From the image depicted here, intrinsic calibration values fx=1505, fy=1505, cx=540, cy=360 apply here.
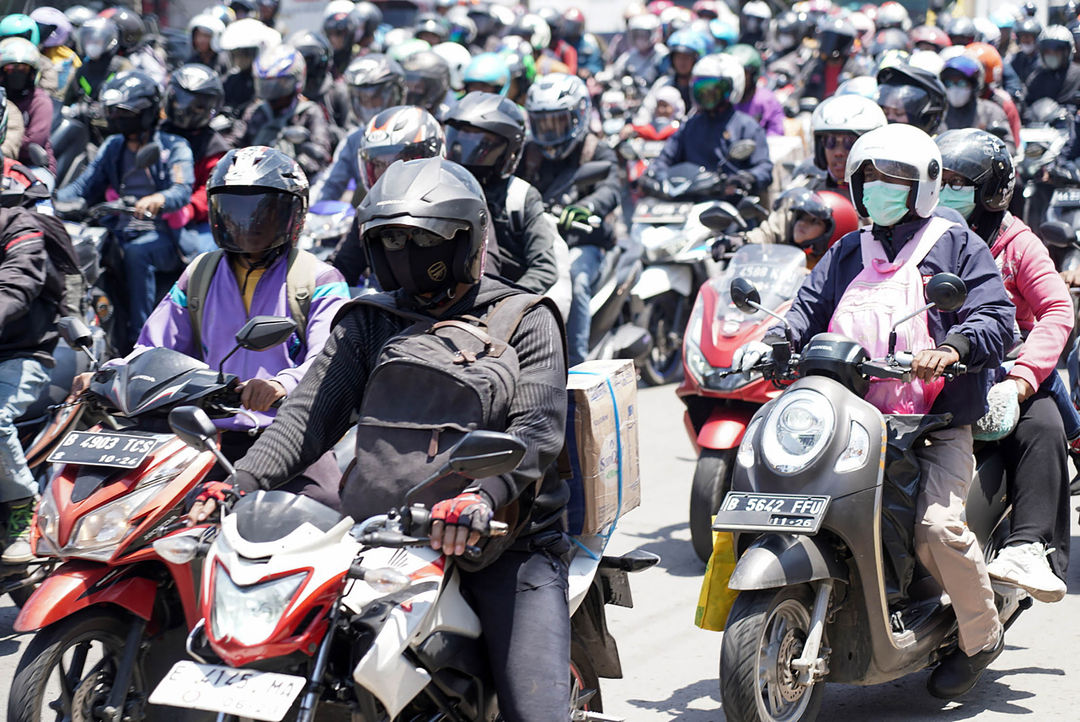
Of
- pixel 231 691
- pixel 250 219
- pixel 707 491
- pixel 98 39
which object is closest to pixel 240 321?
pixel 250 219

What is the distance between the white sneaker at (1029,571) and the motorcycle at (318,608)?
2314 mm

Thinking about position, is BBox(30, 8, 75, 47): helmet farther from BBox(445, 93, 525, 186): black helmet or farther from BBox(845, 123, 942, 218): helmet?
BBox(845, 123, 942, 218): helmet

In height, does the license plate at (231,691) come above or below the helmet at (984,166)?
below

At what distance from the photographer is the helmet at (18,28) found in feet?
38.1

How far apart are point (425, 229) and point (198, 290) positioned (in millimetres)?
1683

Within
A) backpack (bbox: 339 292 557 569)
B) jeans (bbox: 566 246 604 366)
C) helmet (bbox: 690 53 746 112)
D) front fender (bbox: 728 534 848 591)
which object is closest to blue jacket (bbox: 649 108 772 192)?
helmet (bbox: 690 53 746 112)

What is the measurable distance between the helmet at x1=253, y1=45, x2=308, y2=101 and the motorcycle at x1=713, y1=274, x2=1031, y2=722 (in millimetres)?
8307

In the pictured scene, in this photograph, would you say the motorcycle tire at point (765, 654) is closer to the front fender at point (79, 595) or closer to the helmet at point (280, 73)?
the front fender at point (79, 595)

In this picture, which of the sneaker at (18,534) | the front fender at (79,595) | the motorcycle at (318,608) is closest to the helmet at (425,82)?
the sneaker at (18,534)

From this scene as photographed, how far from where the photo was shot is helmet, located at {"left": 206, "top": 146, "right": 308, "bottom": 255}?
5.04 meters

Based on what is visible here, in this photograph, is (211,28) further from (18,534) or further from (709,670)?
(709,670)

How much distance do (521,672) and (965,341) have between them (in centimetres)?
187

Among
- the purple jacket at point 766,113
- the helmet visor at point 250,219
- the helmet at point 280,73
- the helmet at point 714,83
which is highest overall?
the helmet visor at point 250,219

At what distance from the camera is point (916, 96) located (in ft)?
29.9
